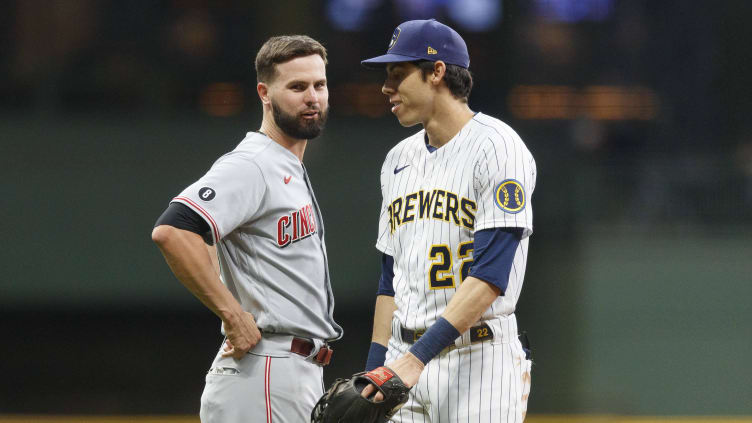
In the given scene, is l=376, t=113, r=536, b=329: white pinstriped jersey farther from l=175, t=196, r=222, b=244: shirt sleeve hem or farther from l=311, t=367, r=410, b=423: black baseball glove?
Result: l=175, t=196, r=222, b=244: shirt sleeve hem

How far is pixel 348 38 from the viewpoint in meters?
5.25

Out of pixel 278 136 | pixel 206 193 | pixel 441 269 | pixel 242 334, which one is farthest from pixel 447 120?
pixel 242 334

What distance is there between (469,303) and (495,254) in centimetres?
11

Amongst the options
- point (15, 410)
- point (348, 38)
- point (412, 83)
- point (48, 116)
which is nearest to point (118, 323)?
point (15, 410)

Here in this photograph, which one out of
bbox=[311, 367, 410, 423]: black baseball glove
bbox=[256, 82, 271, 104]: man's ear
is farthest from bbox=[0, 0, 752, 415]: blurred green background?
bbox=[311, 367, 410, 423]: black baseball glove

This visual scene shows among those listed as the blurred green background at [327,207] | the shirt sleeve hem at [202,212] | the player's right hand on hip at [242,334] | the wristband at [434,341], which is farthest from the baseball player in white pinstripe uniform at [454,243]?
the blurred green background at [327,207]

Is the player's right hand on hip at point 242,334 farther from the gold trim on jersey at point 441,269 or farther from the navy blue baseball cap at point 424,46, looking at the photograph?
the navy blue baseball cap at point 424,46

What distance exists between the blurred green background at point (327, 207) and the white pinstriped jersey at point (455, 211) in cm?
304

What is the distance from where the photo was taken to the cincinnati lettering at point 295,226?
2105mm

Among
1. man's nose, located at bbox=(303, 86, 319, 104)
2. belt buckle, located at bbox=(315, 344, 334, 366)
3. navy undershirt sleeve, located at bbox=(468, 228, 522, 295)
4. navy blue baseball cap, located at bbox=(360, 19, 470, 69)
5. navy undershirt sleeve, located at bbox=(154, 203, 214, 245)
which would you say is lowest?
belt buckle, located at bbox=(315, 344, 334, 366)

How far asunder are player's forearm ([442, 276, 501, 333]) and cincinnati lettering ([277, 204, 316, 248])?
49 centimetres

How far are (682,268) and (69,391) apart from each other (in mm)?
3601

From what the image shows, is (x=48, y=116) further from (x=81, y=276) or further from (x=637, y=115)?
(x=637, y=115)

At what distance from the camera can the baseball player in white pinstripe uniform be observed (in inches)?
70.9
